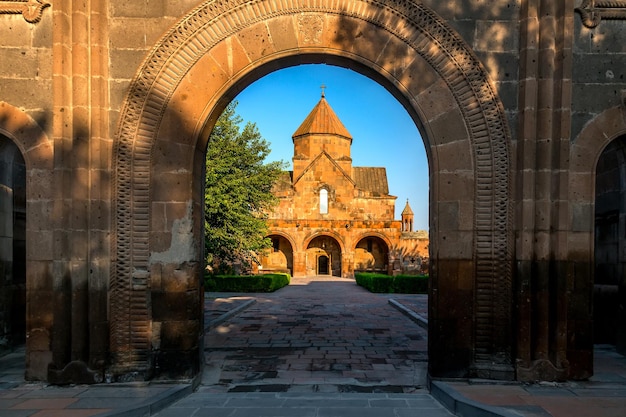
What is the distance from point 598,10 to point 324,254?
29917 mm

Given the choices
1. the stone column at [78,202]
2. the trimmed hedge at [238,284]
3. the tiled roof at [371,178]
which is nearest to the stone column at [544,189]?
the stone column at [78,202]

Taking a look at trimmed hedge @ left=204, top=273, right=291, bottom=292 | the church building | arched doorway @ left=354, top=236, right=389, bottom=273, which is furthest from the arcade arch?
trimmed hedge @ left=204, top=273, right=291, bottom=292

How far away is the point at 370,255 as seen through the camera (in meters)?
34.0

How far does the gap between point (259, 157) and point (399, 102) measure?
40.9 feet

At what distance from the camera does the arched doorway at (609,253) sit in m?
6.27

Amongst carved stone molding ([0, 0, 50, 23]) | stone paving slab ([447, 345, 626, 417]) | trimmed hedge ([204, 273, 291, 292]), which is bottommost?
trimmed hedge ([204, 273, 291, 292])

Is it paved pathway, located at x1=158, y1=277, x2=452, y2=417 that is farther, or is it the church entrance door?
the church entrance door

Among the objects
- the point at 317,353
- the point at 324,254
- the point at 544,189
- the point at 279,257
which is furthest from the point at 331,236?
the point at 544,189

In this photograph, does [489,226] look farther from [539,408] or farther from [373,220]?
[373,220]

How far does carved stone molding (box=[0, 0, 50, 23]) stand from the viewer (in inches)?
207

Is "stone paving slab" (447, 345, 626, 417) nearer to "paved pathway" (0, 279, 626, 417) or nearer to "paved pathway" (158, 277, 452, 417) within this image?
"paved pathway" (0, 279, 626, 417)

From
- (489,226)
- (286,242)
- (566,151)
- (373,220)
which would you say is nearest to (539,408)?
(489,226)

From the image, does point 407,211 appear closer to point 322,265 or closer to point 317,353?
point 322,265

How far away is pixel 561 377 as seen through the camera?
201 inches
